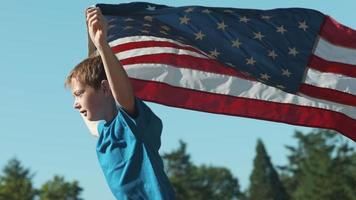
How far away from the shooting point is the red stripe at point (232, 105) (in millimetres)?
9000

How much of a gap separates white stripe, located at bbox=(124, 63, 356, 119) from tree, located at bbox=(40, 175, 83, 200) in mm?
49877

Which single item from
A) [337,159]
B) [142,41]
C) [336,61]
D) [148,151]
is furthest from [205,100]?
[337,159]

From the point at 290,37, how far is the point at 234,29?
2.04ft

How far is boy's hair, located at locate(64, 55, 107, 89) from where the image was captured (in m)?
4.95

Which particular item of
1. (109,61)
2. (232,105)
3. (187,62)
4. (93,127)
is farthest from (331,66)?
(109,61)

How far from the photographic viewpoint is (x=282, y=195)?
10788 cm

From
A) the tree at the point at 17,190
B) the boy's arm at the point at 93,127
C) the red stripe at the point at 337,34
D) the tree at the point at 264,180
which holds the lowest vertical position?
the boy's arm at the point at 93,127

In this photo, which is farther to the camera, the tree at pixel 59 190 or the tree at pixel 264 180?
the tree at pixel 264 180

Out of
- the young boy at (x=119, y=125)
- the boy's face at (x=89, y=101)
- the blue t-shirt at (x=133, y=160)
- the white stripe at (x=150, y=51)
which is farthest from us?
the white stripe at (x=150, y=51)

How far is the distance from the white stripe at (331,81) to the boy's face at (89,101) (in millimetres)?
4201

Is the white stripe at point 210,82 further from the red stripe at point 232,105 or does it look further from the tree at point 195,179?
the tree at point 195,179

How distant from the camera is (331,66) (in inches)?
345

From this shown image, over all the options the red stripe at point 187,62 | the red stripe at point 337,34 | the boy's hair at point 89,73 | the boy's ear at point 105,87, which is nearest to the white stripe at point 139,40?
the red stripe at point 187,62

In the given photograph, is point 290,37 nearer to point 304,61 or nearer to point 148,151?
point 304,61
